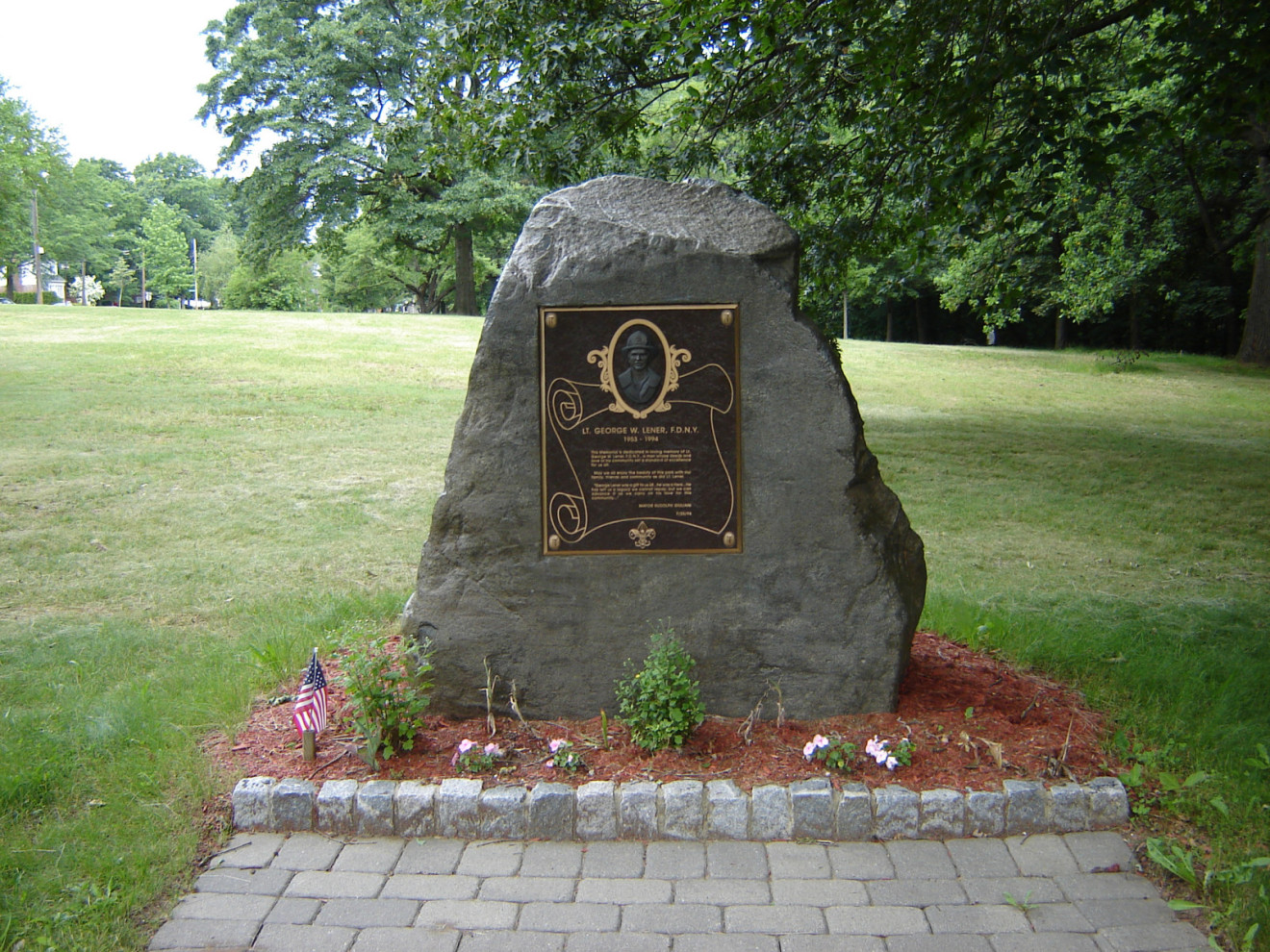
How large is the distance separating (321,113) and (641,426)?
28.6m

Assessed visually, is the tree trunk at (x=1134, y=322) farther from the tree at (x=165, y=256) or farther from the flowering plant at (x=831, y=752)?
the tree at (x=165, y=256)

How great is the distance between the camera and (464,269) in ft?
115

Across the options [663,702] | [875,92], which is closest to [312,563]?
[663,702]

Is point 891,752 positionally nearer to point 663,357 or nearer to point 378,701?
point 663,357

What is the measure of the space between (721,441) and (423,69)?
7.05 metres

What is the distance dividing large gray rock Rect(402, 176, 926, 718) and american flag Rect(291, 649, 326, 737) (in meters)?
0.58

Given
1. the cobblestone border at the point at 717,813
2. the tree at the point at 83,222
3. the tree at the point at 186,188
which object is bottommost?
the cobblestone border at the point at 717,813

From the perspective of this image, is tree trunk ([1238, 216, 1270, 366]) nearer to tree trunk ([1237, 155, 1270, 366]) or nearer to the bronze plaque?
tree trunk ([1237, 155, 1270, 366])

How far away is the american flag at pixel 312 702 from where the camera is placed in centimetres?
446

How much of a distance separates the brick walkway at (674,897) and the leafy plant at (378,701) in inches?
19.2

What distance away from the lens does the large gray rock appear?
4812mm

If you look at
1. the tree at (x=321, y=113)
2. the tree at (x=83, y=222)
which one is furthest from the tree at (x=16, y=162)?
the tree at (x=83, y=222)

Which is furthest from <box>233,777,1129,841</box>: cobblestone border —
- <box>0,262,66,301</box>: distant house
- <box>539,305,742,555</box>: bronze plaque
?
<box>0,262,66,301</box>: distant house

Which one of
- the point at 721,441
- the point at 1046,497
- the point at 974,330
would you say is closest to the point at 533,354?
the point at 721,441
